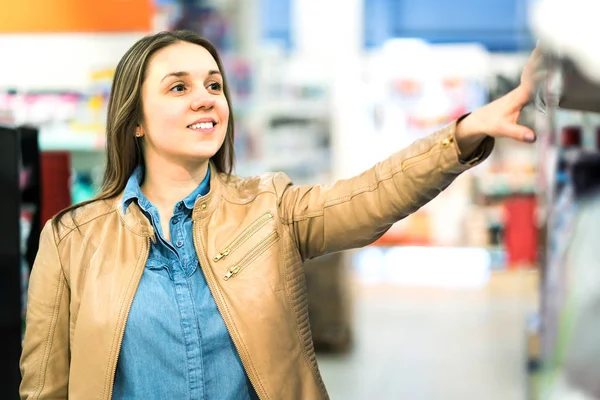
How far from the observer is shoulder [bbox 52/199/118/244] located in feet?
6.41

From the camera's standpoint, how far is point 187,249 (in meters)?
1.90

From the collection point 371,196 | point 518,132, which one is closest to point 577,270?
→ point 518,132

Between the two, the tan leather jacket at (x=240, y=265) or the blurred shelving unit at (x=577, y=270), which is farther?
the tan leather jacket at (x=240, y=265)

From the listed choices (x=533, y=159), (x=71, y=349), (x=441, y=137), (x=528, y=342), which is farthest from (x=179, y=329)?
(x=533, y=159)

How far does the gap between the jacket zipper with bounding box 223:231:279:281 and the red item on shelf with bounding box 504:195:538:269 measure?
7.25 metres

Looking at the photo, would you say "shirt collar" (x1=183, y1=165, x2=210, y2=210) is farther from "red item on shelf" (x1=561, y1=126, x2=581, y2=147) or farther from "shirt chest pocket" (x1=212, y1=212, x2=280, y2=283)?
"red item on shelf" (x1=561, y1=126, x2=581, y2=147)

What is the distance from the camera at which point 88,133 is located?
13.0ft

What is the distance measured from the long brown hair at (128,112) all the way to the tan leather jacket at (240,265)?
0.08 m

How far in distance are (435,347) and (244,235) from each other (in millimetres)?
4321

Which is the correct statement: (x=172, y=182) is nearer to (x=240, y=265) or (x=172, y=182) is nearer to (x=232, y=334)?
(x=240, y=265)

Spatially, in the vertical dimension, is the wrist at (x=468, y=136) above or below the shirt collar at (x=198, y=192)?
above

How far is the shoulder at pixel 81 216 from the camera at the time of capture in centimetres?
195

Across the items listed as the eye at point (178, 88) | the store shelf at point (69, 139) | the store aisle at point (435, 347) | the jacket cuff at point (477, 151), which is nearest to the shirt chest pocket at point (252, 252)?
the eye at point (178, 88)

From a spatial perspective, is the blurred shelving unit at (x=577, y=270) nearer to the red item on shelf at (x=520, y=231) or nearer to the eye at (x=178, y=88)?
the eye at (x=178, y=88)
